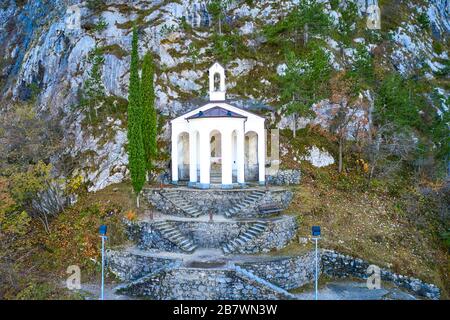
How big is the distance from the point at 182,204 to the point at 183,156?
721 cm

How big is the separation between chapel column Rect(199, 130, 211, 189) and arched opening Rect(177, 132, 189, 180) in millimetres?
4462

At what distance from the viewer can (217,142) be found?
30719mm

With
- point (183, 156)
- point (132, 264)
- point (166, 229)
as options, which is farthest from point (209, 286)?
point (183, 156)

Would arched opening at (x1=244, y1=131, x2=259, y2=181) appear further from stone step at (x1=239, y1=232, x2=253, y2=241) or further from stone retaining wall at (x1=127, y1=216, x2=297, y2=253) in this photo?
stone step at (x1=239, y1=232, x2=253, y2=241)

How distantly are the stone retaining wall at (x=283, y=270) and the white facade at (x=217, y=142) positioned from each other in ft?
27.4

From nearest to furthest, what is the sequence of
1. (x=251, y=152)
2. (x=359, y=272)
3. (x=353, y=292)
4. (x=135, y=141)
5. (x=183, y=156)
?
(x=353, y=292) < (x=359, y=272) < (x=135, y=141) < (x=183, y=156) < (x=251, y=152)

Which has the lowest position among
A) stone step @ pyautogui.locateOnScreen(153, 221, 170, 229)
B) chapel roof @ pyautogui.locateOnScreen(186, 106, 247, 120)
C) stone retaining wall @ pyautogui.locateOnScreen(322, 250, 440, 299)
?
stone retaining wall @ pyautogui.locateOnScreen(322, 250, 440, 299)

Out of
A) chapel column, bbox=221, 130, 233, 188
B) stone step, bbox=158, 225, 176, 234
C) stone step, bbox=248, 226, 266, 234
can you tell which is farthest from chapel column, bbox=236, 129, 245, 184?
stone step, bbox=158, 225, 176, 234

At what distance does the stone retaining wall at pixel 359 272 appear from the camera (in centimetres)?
1712

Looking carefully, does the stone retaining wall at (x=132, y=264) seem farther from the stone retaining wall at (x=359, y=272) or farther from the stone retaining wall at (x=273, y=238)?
the stone retaining wall at (x=359, y=272)

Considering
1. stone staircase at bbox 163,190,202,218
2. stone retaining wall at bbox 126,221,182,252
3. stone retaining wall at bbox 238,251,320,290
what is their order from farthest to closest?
1. stone staircase at bbox 163,190,202,218
2. stone retaining wall at bbox 126,221,182,252
3. stone retaining wall at bbox 238,251,320,290

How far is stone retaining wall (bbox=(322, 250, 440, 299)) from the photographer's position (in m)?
17.1

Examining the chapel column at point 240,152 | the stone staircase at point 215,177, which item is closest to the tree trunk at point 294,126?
the chapel column at point 240,152

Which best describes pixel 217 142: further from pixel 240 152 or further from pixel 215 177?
pixel 240 152
